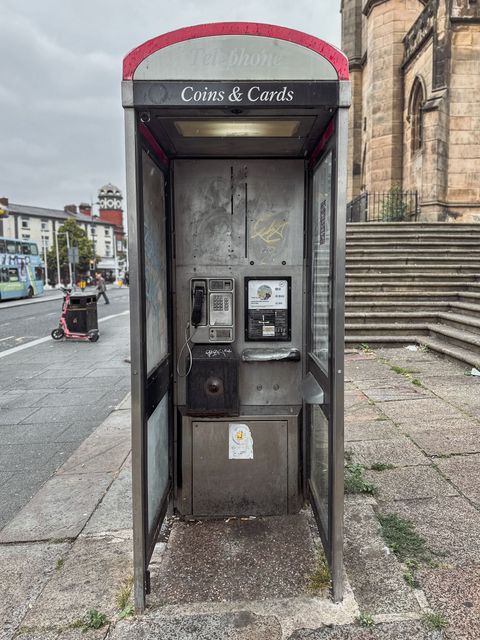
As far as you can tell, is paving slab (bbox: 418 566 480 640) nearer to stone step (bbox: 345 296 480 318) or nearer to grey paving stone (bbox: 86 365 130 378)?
grey paving stone (bbox: 86 365 130 378)

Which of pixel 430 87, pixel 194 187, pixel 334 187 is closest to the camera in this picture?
pixel 334 187

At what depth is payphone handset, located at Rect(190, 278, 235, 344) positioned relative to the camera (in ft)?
11.3

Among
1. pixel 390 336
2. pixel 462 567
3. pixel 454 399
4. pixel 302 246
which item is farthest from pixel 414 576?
pixel 390 336

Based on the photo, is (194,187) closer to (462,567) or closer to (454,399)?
(462,567)

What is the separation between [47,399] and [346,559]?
540 cm

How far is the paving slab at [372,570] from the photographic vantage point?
8.30 feet

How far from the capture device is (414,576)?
2738mm

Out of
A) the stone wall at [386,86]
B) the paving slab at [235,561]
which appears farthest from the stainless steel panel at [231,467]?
the stone wall at [386,86]

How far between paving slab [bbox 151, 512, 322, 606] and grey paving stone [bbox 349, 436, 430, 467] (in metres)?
1.18

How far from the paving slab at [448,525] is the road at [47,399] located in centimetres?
295

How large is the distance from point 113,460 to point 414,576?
9.44 feet

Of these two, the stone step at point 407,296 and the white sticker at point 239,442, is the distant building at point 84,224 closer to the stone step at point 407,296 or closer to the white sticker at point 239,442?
the stone step at point 407,296

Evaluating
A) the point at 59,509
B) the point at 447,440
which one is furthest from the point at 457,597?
the point at 59,509

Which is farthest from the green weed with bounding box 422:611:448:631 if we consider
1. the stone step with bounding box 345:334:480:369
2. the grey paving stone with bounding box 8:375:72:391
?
the grey paving stone with bounding box 8:375:72:391
